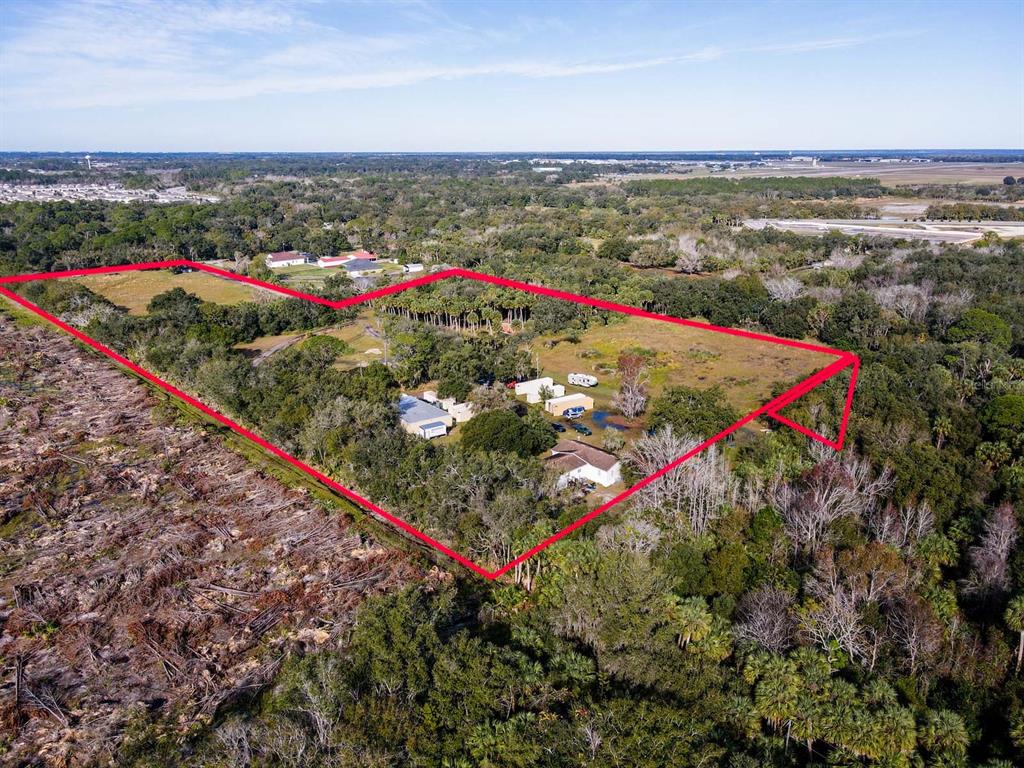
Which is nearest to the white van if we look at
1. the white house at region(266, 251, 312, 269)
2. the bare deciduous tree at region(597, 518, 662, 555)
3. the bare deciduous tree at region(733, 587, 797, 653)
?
the bare deciduous tree at region(597, 518, 662, 555)

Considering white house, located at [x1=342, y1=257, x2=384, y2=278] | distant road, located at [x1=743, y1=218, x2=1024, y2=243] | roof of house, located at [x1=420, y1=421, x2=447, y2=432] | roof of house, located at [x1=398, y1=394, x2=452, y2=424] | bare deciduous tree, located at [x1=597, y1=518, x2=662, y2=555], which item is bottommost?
roof of house, located at [x1=420, y1=421, x2=447, y2=432]

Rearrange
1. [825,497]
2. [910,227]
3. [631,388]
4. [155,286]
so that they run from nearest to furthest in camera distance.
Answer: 1. [825,497]
2. [631,388]
3. [155,286]
4. [910,227]

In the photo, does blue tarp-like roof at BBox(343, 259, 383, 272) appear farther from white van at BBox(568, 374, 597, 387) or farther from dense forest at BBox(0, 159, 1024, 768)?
white van at BBox(568, 374, 597, 387)

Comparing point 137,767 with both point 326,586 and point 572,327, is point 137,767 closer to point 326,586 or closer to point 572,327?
point 326,586

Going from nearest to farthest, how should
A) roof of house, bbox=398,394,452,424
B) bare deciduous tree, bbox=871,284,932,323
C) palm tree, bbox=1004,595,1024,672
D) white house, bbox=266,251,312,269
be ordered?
palm tree, bbox=1004,595,1024,672 < roof of house, bbox=398,394,452,424 < bare deciduous tree, bbox=871,284,932,323 < white house, bbox=266,251,312,269

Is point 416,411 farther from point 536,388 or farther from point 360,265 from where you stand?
point 360,265

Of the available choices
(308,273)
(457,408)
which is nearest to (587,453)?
(457,408)

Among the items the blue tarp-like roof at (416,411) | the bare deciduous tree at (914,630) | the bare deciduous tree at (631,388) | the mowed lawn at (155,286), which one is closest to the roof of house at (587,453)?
the bare deciduous tree at (631,388)
